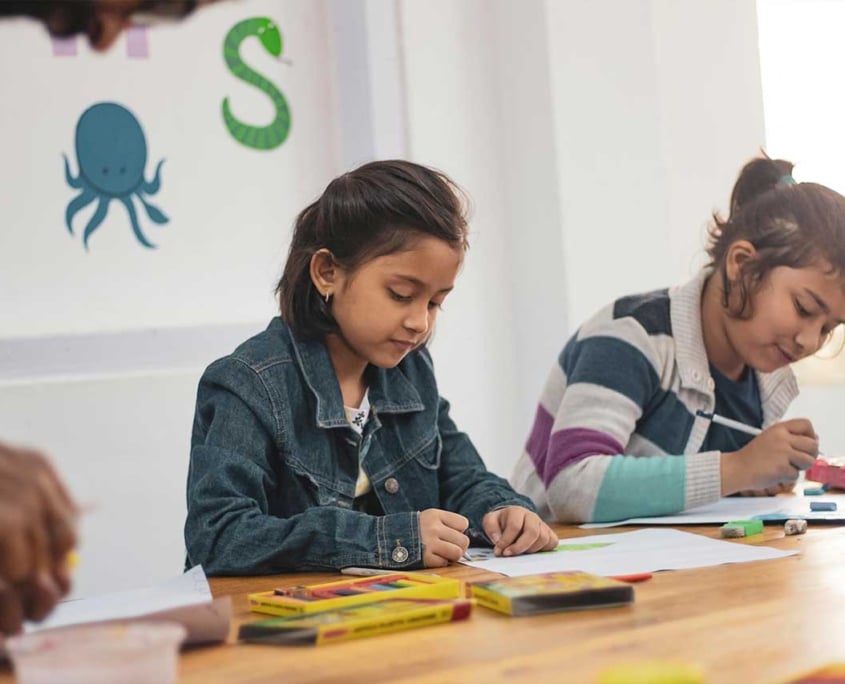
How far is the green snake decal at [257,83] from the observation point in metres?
2.43

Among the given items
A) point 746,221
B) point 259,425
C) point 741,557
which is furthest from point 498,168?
point 741,557

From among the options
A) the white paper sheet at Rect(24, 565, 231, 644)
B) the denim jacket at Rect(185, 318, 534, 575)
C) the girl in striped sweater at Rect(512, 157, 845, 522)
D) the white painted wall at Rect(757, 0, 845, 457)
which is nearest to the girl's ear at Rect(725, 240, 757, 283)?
the girl in striped sweater at Rect(512, 157, 845, 522)

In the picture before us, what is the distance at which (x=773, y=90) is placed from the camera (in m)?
3.11

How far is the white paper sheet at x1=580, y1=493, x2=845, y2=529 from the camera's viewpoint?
150 cm

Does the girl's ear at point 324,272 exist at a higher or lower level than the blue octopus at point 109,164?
lower

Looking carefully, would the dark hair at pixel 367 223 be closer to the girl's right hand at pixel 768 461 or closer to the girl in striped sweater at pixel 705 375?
the girl in striped sweater at pixel 705 375

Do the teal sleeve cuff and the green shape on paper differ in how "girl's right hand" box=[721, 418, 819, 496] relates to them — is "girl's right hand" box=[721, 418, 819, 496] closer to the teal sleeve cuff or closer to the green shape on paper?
the teal sleeve cuff

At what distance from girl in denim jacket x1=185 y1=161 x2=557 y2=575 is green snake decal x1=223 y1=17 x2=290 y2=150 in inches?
34.6

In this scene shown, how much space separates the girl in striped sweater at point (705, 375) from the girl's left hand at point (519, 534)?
252 mm

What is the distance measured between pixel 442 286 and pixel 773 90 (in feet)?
6.16

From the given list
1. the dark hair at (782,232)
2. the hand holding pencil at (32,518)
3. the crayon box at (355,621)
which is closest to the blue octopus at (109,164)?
the dark hair at (782,232)

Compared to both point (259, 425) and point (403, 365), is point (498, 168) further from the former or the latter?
point (259, 425)

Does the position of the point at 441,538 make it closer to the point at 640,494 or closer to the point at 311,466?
the point at 311,466

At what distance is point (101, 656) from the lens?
2.33 feet
